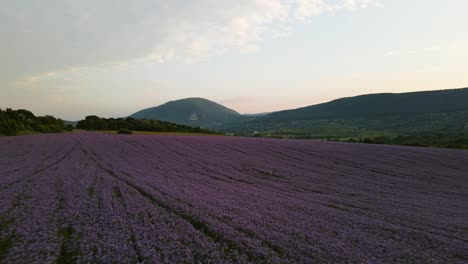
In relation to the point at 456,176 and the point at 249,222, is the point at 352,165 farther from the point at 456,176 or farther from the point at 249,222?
the point at 249,222

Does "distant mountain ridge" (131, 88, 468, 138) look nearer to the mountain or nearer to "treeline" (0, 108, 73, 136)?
the mountain

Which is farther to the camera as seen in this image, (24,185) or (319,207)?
(24,185)

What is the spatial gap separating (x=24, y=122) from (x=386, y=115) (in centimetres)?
13833

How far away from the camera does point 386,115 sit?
118 m

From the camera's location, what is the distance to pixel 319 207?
7660 millimetres

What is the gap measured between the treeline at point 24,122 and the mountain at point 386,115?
6768 centimetres

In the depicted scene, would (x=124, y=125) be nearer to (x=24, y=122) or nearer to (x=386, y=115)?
(x=24, y=122)

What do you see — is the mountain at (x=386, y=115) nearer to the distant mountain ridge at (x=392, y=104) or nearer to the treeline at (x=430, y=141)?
the distant mountain ridge at (x=392, y=104)

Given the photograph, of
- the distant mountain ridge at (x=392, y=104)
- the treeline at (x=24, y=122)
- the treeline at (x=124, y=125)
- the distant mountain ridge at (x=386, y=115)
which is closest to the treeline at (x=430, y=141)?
the distant mountain ridge at (x=386, y=115)

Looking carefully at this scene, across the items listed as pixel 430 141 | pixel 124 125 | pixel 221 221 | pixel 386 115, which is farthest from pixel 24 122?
pixel 386 115

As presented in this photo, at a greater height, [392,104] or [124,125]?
[392,104]

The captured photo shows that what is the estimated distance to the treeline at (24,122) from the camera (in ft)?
145

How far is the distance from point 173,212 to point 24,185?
22.8 feet

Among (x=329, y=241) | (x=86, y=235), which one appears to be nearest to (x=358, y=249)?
(x=329, y=241)
